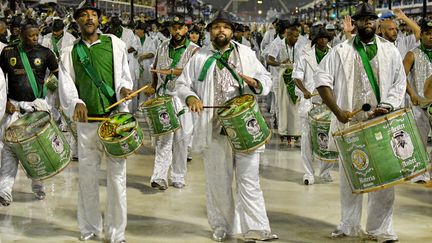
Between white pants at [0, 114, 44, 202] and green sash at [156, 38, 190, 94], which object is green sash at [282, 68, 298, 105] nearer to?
green sash at [156, 38, 190, 94]

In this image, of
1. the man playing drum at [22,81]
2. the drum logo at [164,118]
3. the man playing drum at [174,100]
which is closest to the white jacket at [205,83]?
the man playing drum at [22,81]

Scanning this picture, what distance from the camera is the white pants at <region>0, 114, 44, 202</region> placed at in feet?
31.2

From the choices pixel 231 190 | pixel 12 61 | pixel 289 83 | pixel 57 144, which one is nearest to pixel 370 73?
pixel 231 190

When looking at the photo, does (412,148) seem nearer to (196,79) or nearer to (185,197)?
(196,79)

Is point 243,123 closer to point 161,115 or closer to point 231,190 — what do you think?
point 231,190

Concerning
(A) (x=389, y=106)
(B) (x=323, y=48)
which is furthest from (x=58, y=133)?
(B) (x=323, y=48)

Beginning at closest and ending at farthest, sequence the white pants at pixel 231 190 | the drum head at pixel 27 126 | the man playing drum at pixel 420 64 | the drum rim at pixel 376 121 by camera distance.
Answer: the drum rim at pixel 376 121
the white pants at pixel 231 190
the drum head at pixel 27 126
the man playing drum at pixel 420 64

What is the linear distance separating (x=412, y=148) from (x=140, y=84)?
1165 centimetres

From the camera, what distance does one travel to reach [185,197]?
9922 mm

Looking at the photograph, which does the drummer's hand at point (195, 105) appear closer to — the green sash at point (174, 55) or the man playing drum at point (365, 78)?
the man playing drum at point (365, 78)

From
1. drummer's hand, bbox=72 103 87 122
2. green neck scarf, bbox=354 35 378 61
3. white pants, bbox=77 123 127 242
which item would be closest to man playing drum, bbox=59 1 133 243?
white pants, bbox=77 123 127 242

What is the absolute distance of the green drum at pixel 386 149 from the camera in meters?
6.83

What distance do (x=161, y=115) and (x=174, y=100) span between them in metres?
0.32

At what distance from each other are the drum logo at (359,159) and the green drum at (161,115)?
3719 millimetres
